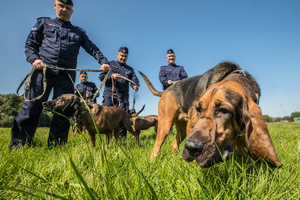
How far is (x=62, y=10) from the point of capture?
4062 millimetres

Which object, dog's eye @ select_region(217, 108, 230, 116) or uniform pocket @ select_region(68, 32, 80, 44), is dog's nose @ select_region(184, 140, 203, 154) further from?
uniform pocket @ select_region(68, 32, 80, 44)

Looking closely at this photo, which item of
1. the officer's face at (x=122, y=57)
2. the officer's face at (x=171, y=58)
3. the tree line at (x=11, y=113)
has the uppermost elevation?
the officer's face at (x=171, y=58)

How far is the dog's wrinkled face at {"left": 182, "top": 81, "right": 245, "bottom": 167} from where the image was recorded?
1625 mm

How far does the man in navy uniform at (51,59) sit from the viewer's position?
3.65m

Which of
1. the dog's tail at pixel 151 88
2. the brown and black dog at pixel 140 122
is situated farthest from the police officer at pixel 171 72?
the dog's tail at pixel 151 88

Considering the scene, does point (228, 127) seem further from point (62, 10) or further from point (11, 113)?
point (11, 113)

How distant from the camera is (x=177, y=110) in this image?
376 cm

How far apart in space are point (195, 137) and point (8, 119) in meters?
47.9

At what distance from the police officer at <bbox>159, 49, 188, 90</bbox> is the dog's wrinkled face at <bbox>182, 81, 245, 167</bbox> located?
18.7ft

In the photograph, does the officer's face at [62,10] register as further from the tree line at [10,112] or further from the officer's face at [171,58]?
the tree line at [10,112]

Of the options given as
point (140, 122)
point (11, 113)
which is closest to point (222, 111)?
point (140, 122)

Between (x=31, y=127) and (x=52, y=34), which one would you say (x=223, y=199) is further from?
(x=52, y=34)

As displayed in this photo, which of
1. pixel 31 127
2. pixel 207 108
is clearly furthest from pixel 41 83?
pixel 207 108

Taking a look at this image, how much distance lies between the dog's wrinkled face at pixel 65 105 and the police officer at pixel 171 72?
3.81 metres
